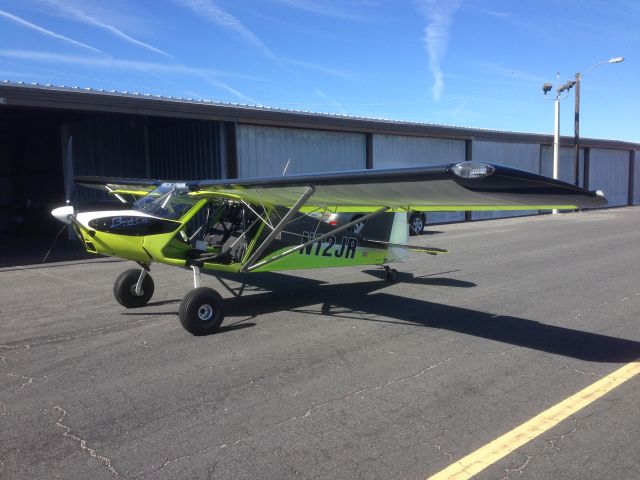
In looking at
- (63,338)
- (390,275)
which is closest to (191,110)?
(390,275)

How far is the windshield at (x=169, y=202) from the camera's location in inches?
274

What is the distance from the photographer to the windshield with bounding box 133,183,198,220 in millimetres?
6949

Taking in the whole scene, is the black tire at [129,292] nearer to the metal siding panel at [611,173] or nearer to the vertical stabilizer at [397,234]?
the vertical stabilizer at [397,234]

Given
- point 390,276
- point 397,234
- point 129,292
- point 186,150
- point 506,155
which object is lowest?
point 390,276

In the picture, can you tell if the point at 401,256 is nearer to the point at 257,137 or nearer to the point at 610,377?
the point at 610,377

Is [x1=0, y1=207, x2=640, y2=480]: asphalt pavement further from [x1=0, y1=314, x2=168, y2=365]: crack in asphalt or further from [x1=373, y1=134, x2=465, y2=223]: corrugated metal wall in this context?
[x1=373, y1=134, x2=465, y2=223]: corrugated metal wall

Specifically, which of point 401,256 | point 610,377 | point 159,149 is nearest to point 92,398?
point 610,377

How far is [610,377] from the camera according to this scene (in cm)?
485

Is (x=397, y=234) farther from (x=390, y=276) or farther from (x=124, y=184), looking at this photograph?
(x=124, y=184)

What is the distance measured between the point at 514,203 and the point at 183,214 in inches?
170

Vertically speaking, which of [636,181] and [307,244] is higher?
[636,181]

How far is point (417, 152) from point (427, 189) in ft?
75.4

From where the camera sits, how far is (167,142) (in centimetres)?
2148

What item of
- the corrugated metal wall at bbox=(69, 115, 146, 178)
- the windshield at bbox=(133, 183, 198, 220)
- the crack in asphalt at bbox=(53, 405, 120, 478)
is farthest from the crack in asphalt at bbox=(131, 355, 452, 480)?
the corrugated metal wall at bbox=(69, 115, 146, 178)
